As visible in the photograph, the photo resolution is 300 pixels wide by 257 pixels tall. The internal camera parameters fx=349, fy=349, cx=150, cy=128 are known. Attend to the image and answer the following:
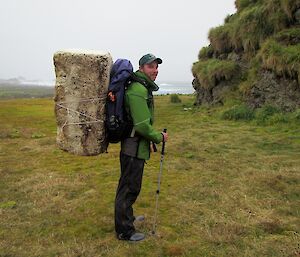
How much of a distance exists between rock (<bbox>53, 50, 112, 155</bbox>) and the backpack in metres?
0.26

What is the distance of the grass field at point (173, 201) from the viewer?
7.91m

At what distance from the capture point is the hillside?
24.8 m

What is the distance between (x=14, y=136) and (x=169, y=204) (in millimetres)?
17518

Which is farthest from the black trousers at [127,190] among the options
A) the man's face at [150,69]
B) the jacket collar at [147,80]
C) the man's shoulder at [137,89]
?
the man's face at [150,69]

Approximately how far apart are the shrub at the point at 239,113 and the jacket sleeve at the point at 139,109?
20.6 meters

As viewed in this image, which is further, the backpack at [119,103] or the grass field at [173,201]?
the grass field at [173,201]

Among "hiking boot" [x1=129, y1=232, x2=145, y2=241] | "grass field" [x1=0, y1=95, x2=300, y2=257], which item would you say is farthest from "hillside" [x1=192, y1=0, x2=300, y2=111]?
"hiking boot" [x1=129, y1=232, x2=145, y2=241]

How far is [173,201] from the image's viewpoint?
1074 cm

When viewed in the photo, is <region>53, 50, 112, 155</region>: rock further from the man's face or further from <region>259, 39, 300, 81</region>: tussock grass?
<region>259, 39, 300, 81</region>: tussock grass

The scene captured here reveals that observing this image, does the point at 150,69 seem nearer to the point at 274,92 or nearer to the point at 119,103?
the point at 119,103

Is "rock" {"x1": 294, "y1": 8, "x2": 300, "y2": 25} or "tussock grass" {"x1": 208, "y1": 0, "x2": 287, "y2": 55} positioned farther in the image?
"tussock grass" {"x1": 208, "y1": 0, "x2": 287, "y2": 55}

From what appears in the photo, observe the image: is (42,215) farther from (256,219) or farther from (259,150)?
(259,150)

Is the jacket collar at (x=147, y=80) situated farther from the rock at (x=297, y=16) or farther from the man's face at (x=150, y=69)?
the rock at (x=297, y=16)

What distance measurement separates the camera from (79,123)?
7918 millimetres
